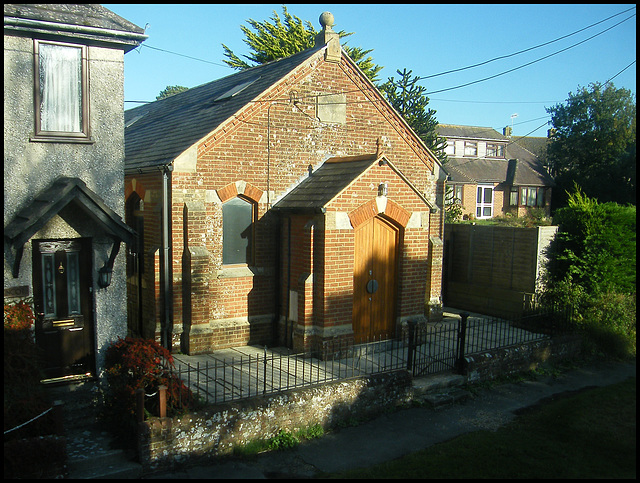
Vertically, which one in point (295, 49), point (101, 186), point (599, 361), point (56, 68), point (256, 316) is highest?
point (295, 49)

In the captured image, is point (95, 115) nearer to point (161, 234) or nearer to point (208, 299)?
point (161, 234)

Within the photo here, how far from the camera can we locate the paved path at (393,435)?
766 centimetres

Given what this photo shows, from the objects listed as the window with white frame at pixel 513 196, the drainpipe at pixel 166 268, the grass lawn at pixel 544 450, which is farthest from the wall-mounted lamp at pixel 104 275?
the window with white frame at pixel 513 196

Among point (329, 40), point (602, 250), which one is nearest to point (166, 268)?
point (329, 40)

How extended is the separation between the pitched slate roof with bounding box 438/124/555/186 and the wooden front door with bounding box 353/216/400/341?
2834cm

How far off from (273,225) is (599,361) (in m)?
8.82

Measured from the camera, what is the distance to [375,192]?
12047 millimetres

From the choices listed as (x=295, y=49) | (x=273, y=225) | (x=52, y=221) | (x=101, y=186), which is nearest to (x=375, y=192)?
(x=273, y=225)

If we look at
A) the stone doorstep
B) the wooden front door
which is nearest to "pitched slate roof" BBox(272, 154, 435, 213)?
the wooden front door

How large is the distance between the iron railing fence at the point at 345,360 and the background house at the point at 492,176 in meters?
27.4

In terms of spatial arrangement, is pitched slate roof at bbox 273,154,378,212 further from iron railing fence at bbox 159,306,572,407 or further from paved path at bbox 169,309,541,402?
paved path at bbox 169,309,541,402

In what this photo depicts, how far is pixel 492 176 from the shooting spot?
4234 centimetres

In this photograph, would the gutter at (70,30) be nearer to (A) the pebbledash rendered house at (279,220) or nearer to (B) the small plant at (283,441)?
(A) the pebbledash rendered house at (279,220)

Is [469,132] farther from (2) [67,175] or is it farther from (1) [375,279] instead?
(2) [67,175]
